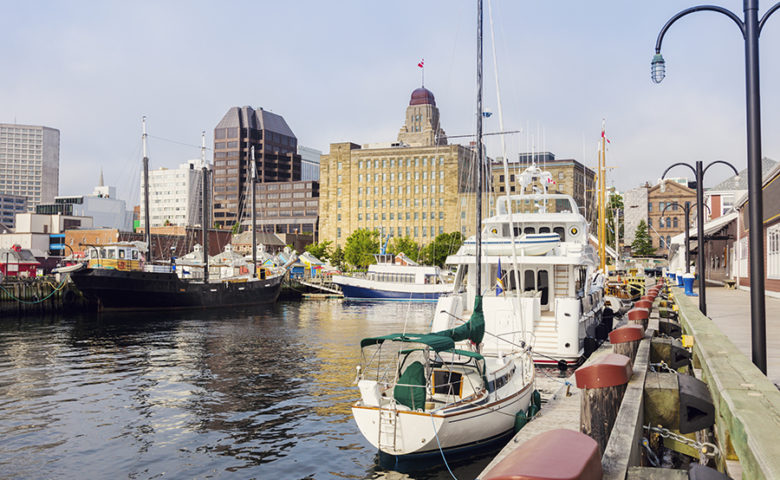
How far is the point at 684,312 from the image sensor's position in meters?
17.3

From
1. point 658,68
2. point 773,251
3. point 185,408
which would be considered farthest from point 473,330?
point 773,251

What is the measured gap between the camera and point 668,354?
540 inches

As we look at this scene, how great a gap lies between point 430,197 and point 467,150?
49.1ft

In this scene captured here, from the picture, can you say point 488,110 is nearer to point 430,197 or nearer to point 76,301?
point 76,301

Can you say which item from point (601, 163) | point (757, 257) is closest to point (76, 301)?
point (601, 163)

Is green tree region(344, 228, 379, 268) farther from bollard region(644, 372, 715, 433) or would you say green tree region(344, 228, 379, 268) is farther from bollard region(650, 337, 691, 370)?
bollard region(644, 372, 715, 433)

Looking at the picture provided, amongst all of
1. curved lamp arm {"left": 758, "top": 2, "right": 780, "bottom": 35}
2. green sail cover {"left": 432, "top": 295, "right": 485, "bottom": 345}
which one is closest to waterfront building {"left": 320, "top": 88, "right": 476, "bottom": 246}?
green sail cover {"left": 432, "top": 295, "right": 485, "bottom": 345}

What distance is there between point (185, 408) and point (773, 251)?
92.8 feet

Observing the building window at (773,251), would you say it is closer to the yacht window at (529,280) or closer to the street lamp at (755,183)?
the yacht window at (529,280)

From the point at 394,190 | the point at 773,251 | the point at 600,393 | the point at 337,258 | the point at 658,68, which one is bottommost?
the point at 600,393

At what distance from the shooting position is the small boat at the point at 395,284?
252 feet

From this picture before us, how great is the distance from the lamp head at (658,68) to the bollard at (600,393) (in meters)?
6.13

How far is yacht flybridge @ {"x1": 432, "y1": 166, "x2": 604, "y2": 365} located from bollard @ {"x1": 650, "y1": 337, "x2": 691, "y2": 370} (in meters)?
4.62

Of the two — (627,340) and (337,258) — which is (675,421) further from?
(337,258)
